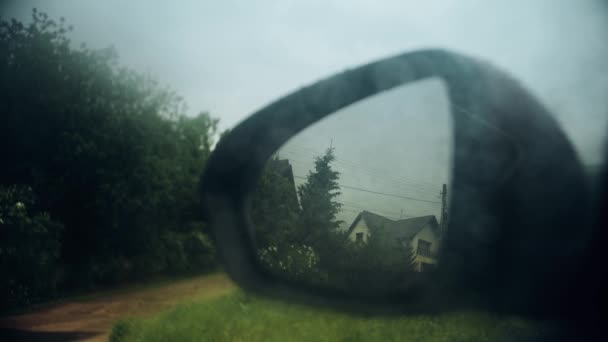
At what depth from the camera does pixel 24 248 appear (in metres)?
8.59

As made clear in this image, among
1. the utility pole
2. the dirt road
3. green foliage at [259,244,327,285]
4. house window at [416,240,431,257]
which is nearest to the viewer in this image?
the utility pole

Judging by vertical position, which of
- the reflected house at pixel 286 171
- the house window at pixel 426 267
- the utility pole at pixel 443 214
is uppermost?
the reflected house at pixel 286 171

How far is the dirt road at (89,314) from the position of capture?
6777 millimetres

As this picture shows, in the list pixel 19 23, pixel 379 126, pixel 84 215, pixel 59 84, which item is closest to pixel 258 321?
pixel 379 126

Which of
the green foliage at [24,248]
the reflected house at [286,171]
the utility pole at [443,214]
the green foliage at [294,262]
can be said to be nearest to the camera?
the utility pole at [443,214]

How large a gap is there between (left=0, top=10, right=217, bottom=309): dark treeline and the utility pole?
33.2 ft

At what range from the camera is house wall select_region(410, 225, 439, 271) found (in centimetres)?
114

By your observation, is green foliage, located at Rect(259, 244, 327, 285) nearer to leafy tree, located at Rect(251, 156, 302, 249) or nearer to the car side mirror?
leafy tree, located at Rect(251, 156, 302, 249)

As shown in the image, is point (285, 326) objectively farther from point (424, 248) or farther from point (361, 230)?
point (424, 248)

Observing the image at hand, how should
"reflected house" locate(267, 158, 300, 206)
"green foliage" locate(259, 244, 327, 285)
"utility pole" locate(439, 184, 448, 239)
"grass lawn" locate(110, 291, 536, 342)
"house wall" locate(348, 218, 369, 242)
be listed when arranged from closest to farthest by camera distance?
"utility pole" locate(439, 184, 448, 239)
"house wall" locate(348, 218, 369, 242)
"green foliage" locate(259, 244, 327, 285)
"reflected house" locate(267, 158, 300, 206)
"grass lawn" locate(110, 291, 536, 342)

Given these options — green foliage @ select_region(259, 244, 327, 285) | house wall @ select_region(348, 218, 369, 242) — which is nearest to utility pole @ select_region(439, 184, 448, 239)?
house wall @ select_region(348, 218, 369, 242)

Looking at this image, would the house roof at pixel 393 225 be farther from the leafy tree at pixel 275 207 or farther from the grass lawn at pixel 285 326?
the grass lawn at pixel 285 326

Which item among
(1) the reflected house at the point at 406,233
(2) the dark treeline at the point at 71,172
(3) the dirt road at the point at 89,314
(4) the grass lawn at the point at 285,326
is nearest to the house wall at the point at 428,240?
(1) the reflected house at the point at 406,233

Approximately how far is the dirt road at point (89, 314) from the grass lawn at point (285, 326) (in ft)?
2.47
